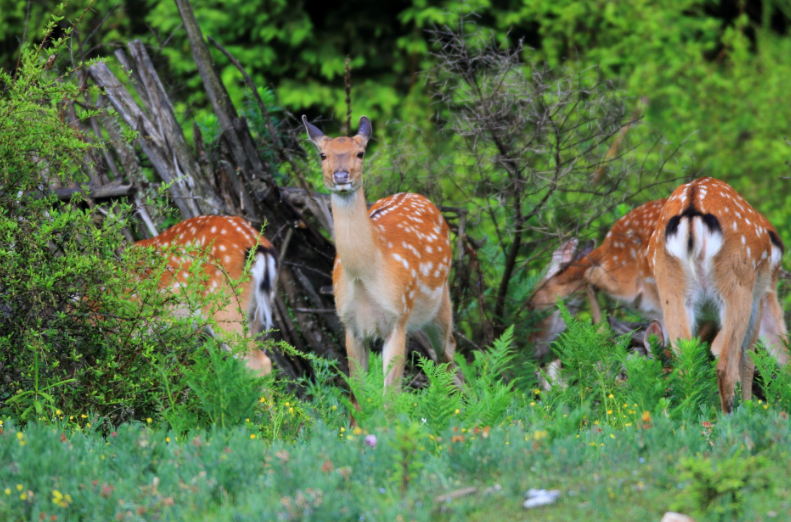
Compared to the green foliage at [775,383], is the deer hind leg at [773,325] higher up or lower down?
lower down

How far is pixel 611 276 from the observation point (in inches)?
319

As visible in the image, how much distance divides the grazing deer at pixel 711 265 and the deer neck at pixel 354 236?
1845 millimetres

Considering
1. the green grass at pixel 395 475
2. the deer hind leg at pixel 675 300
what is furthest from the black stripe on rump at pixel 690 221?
the green grass at pixel 395 475

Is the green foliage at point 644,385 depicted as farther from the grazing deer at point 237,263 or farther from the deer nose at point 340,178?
the grazing deer at point 237,263

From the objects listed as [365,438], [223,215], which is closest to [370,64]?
[223,215]

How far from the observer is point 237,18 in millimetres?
12969

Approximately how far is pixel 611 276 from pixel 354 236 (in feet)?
11.0

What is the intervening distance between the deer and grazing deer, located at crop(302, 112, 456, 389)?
1502mm

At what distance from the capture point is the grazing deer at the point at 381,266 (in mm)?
5527

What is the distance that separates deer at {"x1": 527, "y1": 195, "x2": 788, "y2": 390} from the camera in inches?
305

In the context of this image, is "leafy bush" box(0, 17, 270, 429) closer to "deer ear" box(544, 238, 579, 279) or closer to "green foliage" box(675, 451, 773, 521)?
"green foliage" box(675, 451, 773, 521)

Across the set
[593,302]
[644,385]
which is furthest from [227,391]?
[593,302]

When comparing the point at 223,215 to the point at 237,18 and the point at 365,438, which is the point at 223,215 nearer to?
the point at 365,438

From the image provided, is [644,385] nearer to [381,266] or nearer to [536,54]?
[381,266]
